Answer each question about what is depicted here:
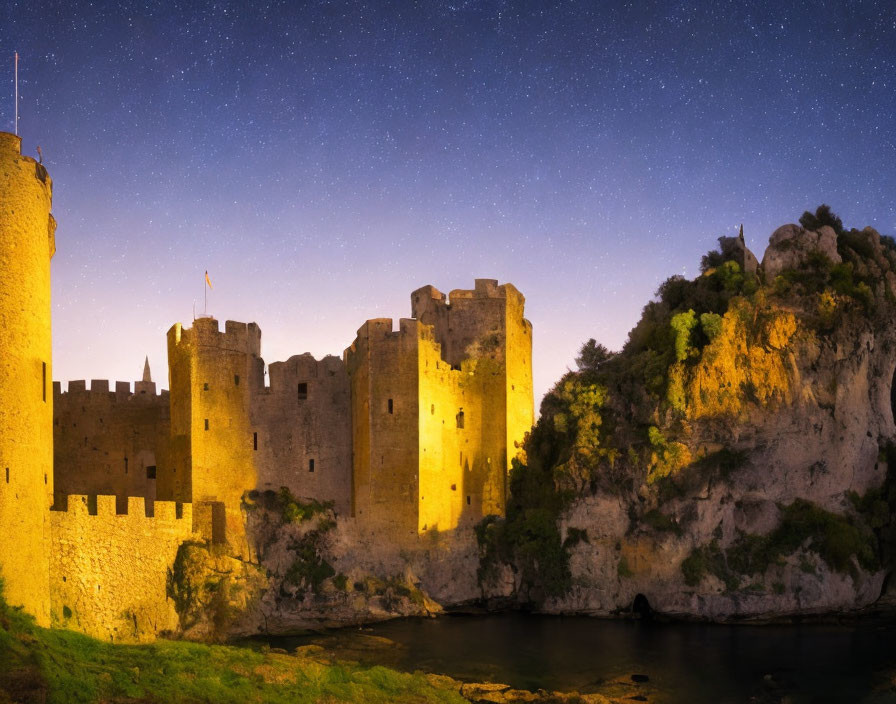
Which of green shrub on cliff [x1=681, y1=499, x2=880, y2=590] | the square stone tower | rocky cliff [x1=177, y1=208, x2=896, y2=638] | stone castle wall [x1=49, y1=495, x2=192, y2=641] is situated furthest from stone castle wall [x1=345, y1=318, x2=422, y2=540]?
green shrub on cliff [x1=681, y1=499, x2=880, y2=590]

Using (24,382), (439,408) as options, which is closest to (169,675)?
(24,382)

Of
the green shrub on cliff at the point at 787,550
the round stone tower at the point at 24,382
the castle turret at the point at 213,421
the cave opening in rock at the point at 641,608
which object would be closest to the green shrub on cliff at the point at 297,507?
the castle turret at the point at 213,421

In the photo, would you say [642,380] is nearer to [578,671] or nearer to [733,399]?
[733,399]

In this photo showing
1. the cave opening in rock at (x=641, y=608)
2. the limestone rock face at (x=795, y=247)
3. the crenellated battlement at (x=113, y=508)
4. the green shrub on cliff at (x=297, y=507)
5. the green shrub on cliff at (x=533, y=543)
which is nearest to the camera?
the crenellated battlement at (x=113, y=508)

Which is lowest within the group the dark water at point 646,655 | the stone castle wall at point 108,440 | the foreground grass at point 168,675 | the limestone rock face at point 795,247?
the dark water at point 646,655

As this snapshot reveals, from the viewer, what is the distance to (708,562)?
48.1 meters

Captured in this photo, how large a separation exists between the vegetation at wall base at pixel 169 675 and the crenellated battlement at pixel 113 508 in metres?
5.50

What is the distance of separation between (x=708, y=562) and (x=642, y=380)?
9840 mm

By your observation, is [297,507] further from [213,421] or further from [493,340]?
[493,340]

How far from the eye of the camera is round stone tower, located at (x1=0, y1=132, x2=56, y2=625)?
28312mm

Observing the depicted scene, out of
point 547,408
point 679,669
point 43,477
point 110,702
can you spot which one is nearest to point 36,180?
point 43,477

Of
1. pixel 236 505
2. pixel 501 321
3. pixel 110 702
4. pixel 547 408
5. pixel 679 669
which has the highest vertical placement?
pixel 501 321

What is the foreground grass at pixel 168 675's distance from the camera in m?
23.2

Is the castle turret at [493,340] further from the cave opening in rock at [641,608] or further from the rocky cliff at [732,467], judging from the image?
the cave opening in rock at [641,608]
